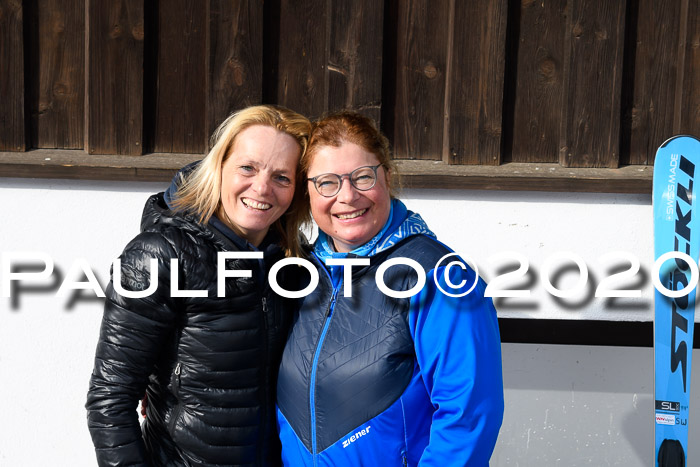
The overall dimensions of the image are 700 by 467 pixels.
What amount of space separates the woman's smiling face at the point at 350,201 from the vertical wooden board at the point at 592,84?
154 centimetres

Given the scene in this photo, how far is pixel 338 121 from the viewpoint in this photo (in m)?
2.02

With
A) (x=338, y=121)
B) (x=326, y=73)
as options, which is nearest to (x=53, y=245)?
(x=326, y=73)

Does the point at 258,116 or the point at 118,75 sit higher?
the point at 118,75

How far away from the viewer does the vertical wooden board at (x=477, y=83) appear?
3189 millimetres

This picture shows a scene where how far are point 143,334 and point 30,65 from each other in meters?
1.92

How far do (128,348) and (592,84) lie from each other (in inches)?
90.4

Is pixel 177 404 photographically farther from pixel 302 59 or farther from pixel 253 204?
pixel 302 59

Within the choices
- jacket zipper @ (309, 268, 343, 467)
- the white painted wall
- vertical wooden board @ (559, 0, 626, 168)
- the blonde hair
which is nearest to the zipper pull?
jacket zipper @ (309, 268, 343, 467)

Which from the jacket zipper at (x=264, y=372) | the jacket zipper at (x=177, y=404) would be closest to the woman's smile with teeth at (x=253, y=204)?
the jacket zipper at (x=264, y=372)

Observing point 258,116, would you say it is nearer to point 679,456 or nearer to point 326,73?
point 326,73

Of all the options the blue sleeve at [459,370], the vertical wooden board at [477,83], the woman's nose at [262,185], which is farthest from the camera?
the vertical wooden board at [477,83]

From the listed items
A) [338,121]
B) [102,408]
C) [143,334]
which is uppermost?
[338,121]

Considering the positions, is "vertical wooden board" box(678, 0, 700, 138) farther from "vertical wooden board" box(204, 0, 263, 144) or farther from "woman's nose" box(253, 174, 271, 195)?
"woman's nose" box(253, 174, 271, 195)

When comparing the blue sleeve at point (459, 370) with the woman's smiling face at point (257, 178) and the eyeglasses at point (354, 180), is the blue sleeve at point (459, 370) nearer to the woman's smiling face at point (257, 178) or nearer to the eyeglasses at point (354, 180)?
the eyeglasses at point (354, 180)
